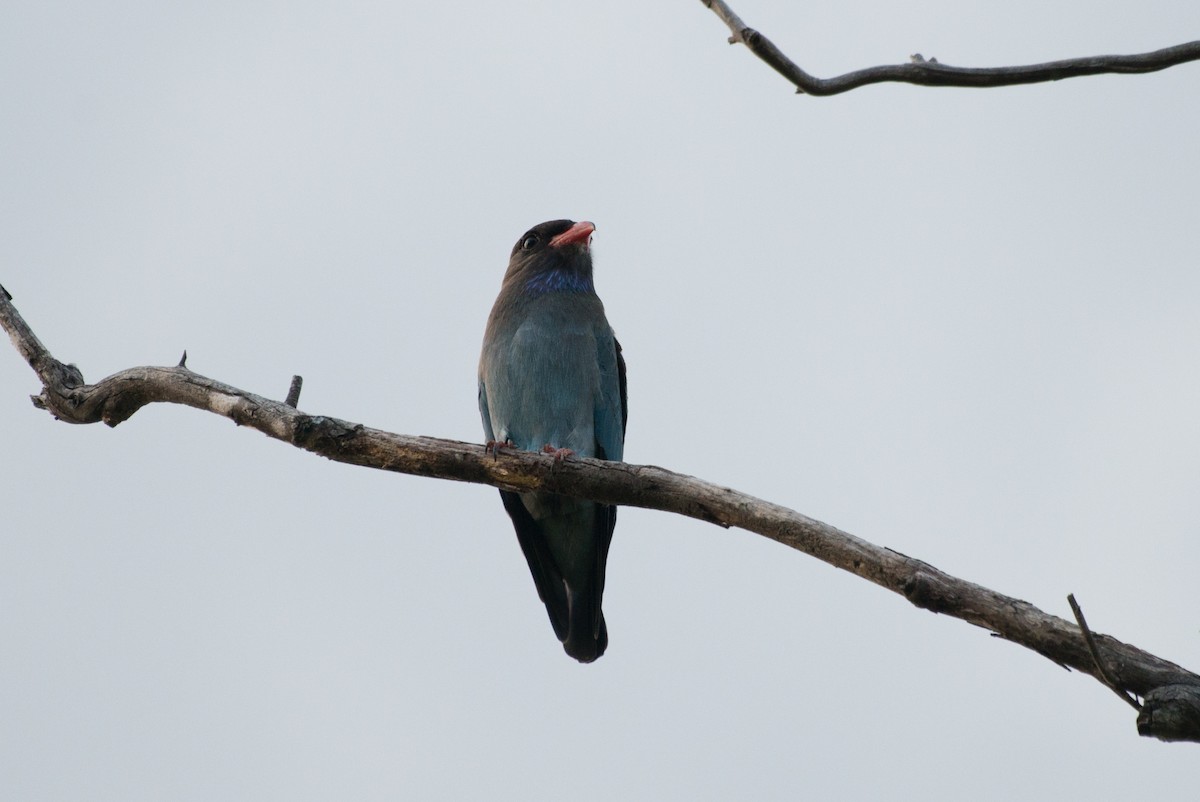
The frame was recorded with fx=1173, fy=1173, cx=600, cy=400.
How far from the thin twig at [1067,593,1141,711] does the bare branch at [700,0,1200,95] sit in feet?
6.63

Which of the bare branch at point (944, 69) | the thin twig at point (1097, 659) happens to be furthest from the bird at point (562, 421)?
the thin twig at point (1097, 659)

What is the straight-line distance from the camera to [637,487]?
527 centimetres

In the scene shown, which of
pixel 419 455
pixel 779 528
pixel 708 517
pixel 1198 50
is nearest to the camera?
pixel 1198 50

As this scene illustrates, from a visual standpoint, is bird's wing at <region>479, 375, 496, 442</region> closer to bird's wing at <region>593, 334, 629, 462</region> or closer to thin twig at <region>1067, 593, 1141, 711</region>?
bird's wing at <region>593, 334, 629, 462</region>

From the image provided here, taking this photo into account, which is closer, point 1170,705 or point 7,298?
point 1170,705

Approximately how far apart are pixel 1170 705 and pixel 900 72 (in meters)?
2.45

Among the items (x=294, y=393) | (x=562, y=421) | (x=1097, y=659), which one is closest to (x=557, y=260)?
(x=562, y=421)

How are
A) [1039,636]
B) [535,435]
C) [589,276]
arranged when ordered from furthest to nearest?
[589,276] < [535,435] < [1039,636]

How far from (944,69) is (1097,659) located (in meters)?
2.21

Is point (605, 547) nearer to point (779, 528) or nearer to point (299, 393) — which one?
point (299, 393)

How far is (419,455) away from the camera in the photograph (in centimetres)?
558


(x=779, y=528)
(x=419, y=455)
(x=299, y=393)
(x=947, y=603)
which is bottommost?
(x=947, y=603)

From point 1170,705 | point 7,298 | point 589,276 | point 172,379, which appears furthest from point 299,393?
point 1170,705

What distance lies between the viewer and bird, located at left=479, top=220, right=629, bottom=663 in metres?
7.57
